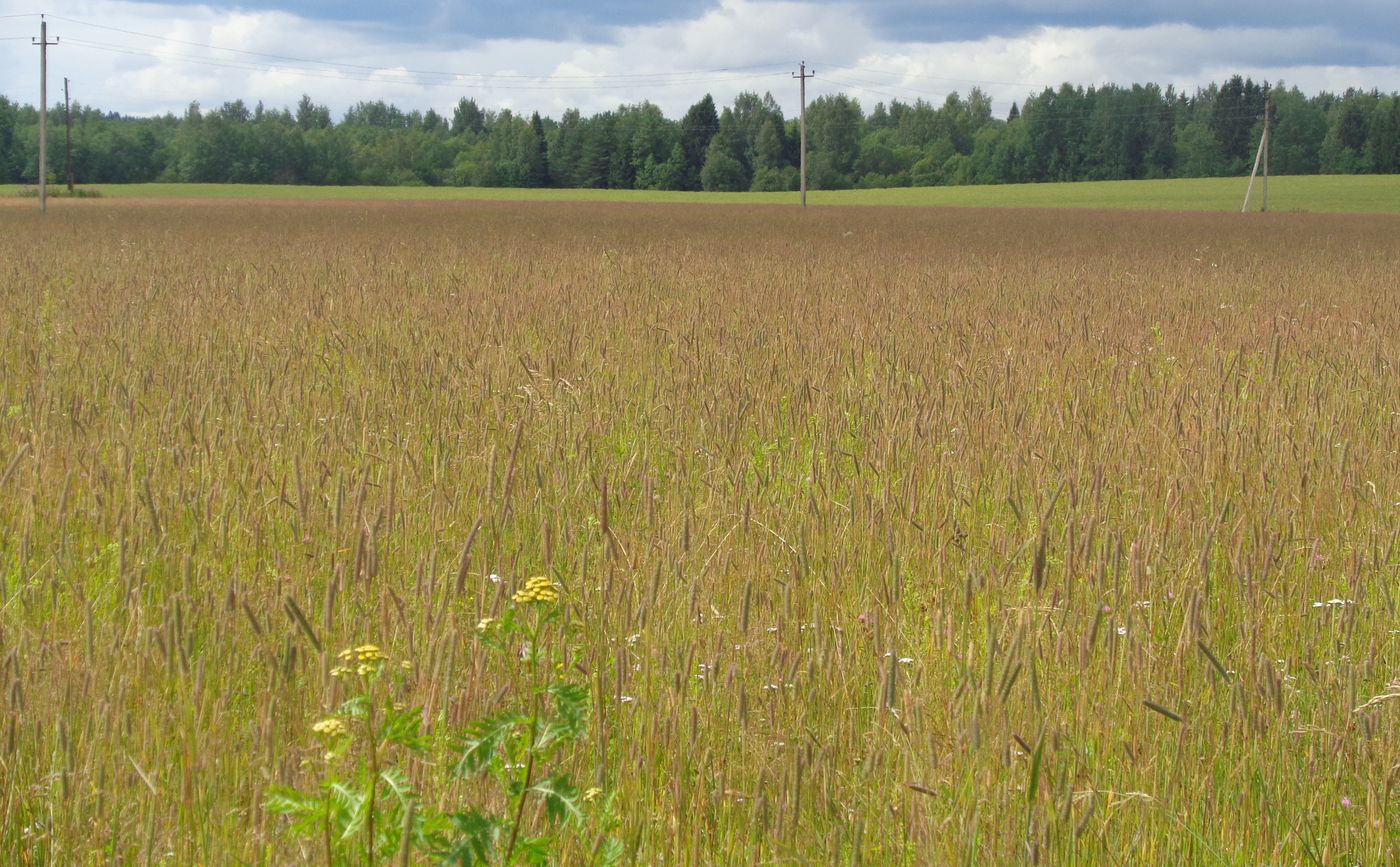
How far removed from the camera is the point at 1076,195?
235 feet

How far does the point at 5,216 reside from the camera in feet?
93.5

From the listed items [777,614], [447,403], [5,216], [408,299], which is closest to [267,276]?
[408,299]

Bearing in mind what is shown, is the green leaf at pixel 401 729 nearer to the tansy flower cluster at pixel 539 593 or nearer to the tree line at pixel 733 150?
the tansy flower cluster at pixel 539 593

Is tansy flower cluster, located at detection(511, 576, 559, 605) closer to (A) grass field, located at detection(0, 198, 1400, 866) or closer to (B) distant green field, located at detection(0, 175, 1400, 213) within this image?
(A) grass field, located at detection(0, 198, 1400, 866)

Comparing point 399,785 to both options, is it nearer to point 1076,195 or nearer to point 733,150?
point 1076,195

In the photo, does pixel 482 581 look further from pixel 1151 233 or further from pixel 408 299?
pixel 1151 233

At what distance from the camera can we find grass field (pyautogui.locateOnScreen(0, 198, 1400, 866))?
1.97m

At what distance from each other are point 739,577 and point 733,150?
116476 mm

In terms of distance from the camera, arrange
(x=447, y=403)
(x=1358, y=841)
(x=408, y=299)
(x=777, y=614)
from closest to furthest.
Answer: (x=1358, y=841) < (x=777, y=614) < (x=447, y=403) < (x=408, y=299)

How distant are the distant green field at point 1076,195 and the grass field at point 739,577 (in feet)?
172

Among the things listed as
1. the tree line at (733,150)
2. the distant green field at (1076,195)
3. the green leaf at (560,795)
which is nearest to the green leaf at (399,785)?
the green leaf at (560,795)

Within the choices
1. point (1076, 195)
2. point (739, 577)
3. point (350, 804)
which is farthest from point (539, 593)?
point (1076, 195)

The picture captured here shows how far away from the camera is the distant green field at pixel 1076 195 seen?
61.3m

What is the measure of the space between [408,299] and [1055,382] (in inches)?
216
